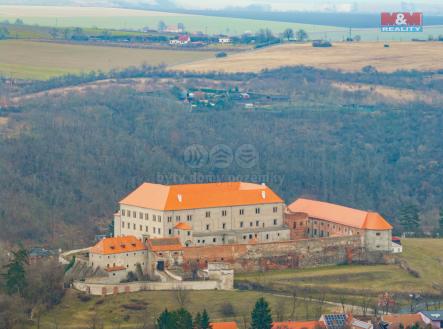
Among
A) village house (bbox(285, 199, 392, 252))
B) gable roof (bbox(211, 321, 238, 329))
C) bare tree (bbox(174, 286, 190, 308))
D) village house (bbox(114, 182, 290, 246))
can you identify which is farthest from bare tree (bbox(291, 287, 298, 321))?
village house (bbox(285, 199, 392, 252))

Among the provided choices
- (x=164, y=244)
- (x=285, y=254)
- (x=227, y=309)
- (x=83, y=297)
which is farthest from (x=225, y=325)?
(x=285, y=254)

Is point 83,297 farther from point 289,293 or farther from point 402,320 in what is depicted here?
point 402,320

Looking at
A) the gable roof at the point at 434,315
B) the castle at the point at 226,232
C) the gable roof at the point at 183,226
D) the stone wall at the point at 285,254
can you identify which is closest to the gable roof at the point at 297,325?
the gable roof at the point at 434,315

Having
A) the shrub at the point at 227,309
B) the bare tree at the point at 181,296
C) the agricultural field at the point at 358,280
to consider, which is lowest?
the agricultural field at the point at 358,280

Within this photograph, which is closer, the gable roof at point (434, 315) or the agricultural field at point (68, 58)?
the gable roof at point (434, 315)

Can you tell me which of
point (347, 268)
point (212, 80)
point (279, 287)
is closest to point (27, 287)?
point (279, 287)

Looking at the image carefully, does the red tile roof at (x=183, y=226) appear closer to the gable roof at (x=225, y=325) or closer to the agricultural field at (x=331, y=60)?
the gable roof at (x=225, y=325)
